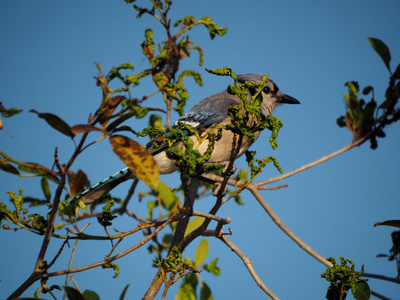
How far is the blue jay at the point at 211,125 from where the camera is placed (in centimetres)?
308

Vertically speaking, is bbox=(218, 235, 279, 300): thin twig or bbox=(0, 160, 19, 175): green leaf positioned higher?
bbox=(218, 235, 279, 300): thin twig

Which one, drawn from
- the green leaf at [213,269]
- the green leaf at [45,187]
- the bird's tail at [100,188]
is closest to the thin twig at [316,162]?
the green leaf at [213,269]

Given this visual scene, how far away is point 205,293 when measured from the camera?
2.72 metres

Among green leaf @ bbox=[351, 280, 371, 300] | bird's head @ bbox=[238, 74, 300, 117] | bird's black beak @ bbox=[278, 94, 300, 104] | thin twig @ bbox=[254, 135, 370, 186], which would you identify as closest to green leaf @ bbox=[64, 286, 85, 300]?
green leaf @ bbox=[351, 280, 371, 300]

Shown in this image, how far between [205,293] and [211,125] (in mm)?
1642

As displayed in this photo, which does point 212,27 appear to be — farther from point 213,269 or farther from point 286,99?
point 213,269

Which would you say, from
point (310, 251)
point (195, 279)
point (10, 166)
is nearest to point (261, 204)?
point (310, 251)

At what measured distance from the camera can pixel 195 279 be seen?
2.80 m

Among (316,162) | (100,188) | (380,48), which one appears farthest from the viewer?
(100,188)

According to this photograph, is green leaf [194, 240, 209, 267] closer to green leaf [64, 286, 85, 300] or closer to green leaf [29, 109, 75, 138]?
green leaf [64, 286, 85, 300]

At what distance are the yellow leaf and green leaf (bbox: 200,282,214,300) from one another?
60.2 inches

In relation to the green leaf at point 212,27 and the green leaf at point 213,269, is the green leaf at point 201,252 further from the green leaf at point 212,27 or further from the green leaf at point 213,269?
the green leaf at point 212,27

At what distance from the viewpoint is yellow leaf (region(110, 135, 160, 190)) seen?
4.78 ft

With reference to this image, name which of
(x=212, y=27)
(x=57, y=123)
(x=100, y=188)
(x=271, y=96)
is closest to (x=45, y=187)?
(x=100, y=188)
